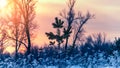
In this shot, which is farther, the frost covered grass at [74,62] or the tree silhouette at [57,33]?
the tree silhouette at [57,33]

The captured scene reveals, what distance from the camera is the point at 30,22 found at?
145ft

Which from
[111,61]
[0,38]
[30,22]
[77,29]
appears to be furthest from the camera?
[0,38]

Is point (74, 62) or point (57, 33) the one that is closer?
point (74, 62)

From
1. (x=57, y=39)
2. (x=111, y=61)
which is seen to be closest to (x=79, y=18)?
(x=57, y=39)

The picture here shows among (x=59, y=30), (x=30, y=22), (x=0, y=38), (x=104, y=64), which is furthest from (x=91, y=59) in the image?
(x=0, y=38)

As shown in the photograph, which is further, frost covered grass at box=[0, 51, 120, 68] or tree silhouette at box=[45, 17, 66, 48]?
tree silhouette at box=[45, 17, 66, 48]

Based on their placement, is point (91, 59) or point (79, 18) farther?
point (79, 18)

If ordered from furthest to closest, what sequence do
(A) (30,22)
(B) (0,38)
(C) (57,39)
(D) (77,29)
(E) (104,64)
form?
(B) (0,38)
(D) (77,29)
(C) (57,39)
(A) (30,22)
(E) (104,64)

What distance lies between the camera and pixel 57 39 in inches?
1852

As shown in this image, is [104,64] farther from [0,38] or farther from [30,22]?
[0,38]

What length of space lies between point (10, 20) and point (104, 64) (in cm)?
2104

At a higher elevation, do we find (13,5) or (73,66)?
(13,5)

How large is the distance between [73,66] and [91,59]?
5.61ft

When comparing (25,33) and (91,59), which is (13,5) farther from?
(91,59)
